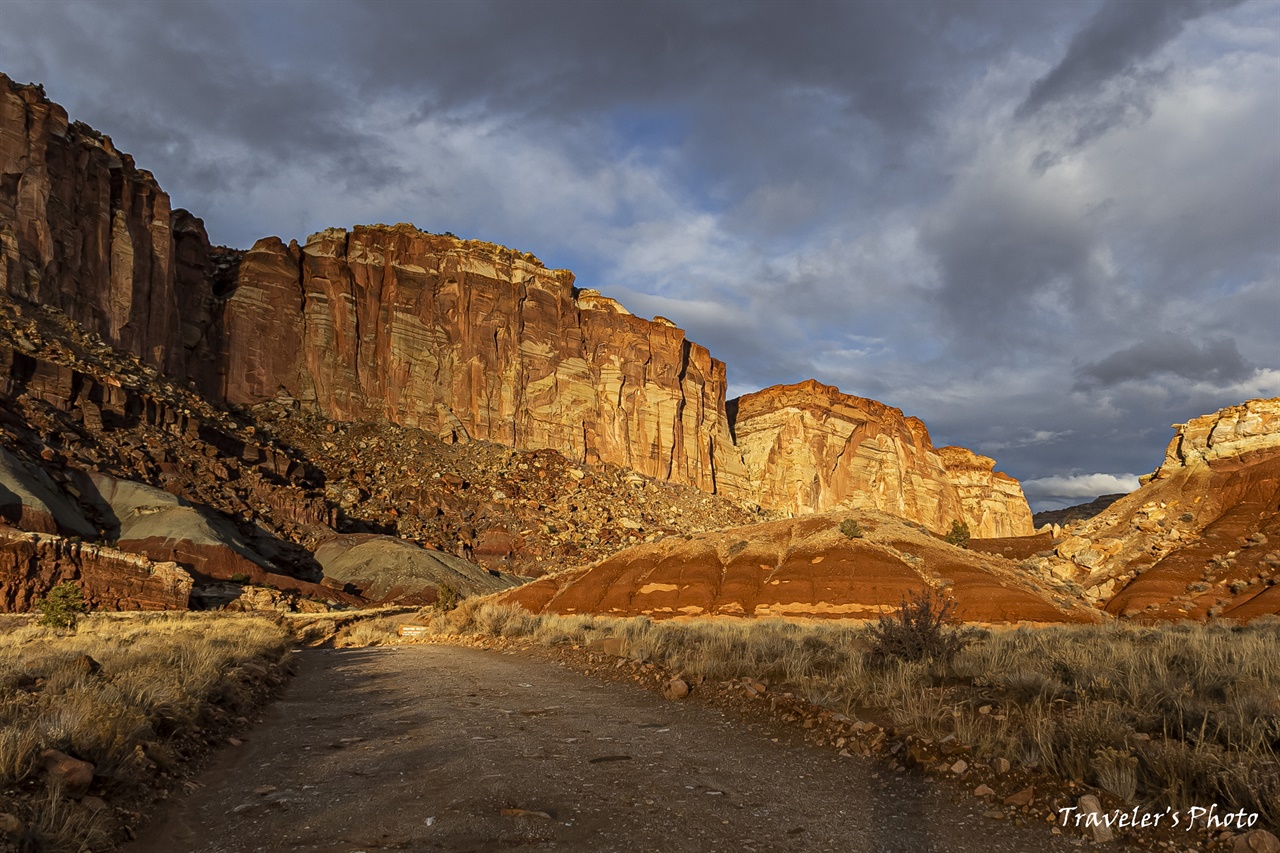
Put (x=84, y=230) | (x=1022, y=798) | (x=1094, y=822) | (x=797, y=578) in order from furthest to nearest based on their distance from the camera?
1. (x=84, y=230)
2. (x=797, y=578)
3. (x=1022, y=798)
4. (x=1094, y=822)

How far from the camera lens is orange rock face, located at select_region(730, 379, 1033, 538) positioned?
111438mm

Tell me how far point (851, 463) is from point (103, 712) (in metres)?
118

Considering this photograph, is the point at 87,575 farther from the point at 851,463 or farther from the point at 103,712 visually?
the point at 851,463

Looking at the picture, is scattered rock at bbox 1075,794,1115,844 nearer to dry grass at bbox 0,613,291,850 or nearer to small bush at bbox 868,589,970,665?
small bush at bbox 868,589,970,665

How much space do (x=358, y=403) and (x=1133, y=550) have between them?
7352 centimetres

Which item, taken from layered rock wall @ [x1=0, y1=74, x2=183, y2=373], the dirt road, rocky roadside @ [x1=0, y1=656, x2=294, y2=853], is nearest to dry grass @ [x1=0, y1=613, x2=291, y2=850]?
rocky roadside @ [x1=0, y1=656, x2=294, y2=853]

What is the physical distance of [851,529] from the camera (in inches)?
1262

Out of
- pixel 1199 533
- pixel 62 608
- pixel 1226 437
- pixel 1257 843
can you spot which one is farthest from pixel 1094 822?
pixel 1226 437

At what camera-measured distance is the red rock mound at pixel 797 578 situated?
26688 millimetres

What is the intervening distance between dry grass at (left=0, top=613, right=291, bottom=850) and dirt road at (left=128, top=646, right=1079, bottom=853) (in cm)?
50

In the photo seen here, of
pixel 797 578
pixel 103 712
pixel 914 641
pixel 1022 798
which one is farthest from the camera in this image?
pixel 797 578

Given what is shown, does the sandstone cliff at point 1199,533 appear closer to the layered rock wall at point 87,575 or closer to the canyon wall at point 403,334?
the layered rock wall at point 87,575

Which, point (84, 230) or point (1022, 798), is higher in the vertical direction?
point (84, 230)

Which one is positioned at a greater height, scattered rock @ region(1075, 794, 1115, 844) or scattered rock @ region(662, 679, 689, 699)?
scattered rock @ region(1075, 794, 1115, 844)
